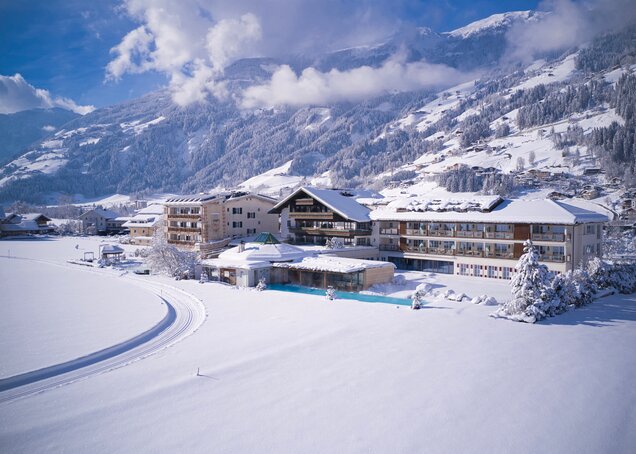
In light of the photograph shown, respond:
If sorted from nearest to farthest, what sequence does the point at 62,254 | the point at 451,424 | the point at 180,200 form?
the point at 451,424, the point at 180,200, the point at 62,254

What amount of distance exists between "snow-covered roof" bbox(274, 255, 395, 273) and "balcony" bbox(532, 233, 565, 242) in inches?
573

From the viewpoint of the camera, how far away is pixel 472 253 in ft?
141

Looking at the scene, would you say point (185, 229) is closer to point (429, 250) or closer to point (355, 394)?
point (429, 250)

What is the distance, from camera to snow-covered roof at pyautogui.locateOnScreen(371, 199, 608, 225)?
38156 millimetres

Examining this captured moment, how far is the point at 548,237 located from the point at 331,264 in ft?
69.7

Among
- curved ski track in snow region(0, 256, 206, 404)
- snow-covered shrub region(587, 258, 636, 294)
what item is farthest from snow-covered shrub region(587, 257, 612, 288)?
curved ski track in snow region(0, 256, 206, 404)

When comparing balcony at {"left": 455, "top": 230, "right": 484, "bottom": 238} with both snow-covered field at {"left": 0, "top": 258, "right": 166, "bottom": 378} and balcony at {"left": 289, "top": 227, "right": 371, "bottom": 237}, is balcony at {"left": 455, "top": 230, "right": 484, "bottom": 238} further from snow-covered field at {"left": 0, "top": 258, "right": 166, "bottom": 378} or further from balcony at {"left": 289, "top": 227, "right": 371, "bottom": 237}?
snow-covered field at {"left": 0, "top": 258, "right": 166, "bottom": 378}

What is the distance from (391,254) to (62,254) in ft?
176

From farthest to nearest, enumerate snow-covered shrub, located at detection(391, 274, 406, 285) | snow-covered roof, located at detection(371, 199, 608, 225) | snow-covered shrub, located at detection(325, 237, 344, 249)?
1. snow-covered shrub, located at detection(325, 237, 344, 249)
2. snow-covered shrub, located at detection(391, 274, 406, 285)
3. snow-covered roof, located at detection(371, 199, 608, 225)

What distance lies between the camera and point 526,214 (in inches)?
1585

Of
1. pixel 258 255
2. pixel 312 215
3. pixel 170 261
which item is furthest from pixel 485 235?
pixel 170 261

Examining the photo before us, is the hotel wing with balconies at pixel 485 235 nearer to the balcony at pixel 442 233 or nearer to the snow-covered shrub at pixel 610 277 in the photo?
the balcony at pixel 442 233

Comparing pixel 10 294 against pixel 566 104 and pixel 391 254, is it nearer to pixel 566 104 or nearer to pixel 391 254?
pixel 391 254

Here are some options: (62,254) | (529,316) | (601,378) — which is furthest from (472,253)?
(62,254)
